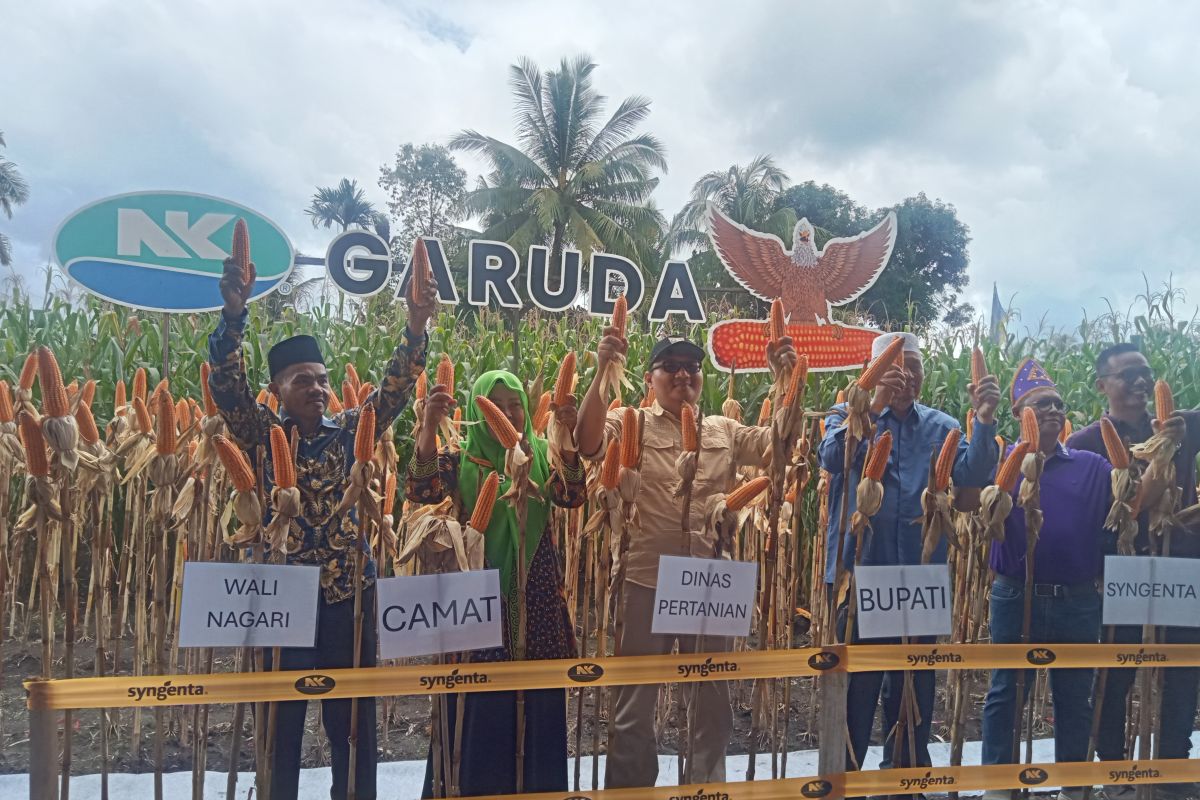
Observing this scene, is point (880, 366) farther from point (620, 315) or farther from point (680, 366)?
point (620, 315)

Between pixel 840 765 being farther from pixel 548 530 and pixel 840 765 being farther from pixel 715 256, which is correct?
pixel 715 256

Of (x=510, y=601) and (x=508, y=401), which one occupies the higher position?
(x=508, y=401)

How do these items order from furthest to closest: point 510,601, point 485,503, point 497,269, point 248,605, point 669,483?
point 497,269
point 669,483
point 510,601
point 485,503
point 248,605

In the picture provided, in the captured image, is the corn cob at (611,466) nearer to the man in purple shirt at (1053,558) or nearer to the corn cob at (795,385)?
the corn cob at (795,385)

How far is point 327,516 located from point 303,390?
43 cm

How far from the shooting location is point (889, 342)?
283 centimetres

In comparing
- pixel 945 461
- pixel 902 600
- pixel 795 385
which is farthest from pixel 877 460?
pixel 902 600

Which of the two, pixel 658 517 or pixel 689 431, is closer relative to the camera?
pixel 689 431

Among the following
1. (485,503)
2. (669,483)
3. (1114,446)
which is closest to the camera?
(485,503)

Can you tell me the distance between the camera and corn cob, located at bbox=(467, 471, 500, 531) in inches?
84.4

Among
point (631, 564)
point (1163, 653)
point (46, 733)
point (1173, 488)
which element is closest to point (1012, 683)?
point (1163, 653)

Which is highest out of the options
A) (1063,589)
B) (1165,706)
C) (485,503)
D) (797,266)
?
(797,266)

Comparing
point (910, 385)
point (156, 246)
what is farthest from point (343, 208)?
point (910, 385)

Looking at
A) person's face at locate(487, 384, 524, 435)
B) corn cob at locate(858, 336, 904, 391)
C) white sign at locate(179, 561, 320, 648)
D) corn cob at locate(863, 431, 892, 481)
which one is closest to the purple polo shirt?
corn cob at locate(863, 431, 892, 481)
